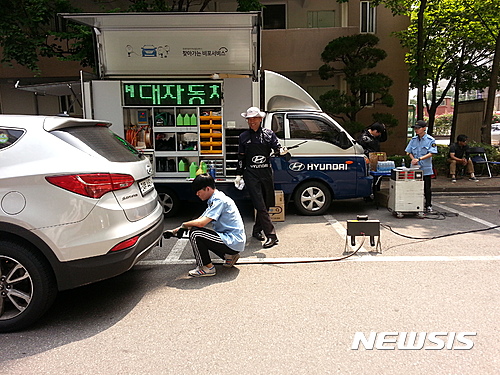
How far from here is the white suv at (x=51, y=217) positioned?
11.3ft

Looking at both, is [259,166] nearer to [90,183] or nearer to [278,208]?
[278,208]

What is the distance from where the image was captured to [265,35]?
1547 cm

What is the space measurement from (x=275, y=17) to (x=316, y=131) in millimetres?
10968

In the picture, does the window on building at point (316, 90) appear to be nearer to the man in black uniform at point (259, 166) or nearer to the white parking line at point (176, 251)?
the man in black uniform at point (259, 166)

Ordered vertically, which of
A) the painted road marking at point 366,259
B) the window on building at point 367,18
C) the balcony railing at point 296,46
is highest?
the window on building at point 367,18

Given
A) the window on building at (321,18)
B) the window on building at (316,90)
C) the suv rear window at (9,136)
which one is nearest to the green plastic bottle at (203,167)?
the suv rear window at (9,136)

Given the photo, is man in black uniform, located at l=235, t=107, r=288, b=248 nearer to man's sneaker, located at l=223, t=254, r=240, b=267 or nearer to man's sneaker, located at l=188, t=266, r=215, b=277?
man's sneaker, located at l=223, t=254, r=240, b=267

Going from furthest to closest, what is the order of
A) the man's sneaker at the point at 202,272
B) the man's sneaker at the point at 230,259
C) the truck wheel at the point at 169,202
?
the truck wheel at the point at 169,202
the man's sneaker at the point at 230,259
the man's sneaker at the point at 202,272

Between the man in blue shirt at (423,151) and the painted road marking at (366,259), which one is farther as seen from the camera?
the man in blue shirt at (423,151)

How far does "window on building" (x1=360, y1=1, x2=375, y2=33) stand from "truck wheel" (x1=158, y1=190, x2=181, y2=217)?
12.1 m

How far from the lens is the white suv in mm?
3436

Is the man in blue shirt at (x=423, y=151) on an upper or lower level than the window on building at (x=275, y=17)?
lower

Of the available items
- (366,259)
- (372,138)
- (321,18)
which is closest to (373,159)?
(372,138)

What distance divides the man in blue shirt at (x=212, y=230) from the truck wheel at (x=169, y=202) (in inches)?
116
